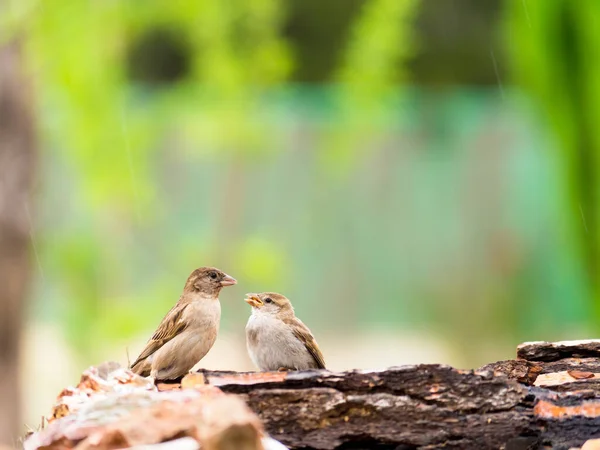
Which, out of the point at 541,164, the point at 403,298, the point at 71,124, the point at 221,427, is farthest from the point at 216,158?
the point at 221,427

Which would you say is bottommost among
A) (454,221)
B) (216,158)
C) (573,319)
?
(573,319)

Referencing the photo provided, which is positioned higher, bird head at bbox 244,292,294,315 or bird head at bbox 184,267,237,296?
bird head at bbox 184,267,237,296

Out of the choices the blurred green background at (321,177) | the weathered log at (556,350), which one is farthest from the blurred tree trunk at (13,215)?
the weathered log at (556,350)

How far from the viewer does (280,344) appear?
9.90 ft

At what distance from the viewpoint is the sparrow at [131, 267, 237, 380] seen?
2885mm

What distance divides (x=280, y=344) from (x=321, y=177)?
6432mm

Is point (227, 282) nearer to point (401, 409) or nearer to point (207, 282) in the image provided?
point (207, 282)

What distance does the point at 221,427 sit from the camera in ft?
6.36

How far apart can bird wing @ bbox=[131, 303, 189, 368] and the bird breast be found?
26 centimetres

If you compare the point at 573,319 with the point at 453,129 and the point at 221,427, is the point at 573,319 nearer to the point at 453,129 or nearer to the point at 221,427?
the point at 453,129

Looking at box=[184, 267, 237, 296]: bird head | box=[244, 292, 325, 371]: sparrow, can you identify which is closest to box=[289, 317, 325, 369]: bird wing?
box=[244, 292, 325, 371]: sparrow

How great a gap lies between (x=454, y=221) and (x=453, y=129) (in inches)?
43.9

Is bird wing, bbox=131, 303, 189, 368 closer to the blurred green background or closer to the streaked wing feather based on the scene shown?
the streaked wing feather

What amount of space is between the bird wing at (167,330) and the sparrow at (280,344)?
0.25 metres
